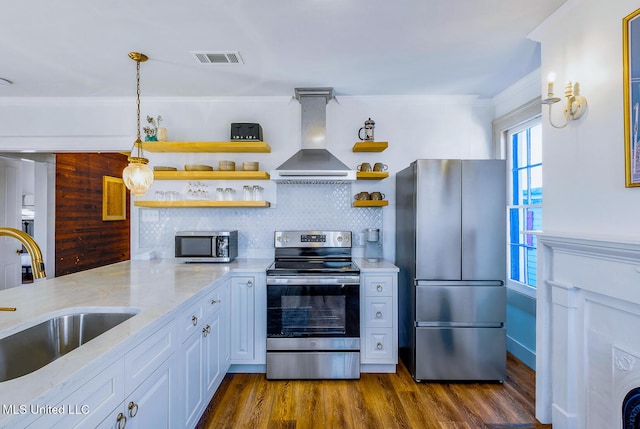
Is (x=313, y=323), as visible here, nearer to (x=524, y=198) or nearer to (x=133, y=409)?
(x=133, y=409)

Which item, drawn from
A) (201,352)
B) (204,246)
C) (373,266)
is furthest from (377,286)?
(204,246)

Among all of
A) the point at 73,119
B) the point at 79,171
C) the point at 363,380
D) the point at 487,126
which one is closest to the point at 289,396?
the point at 363,380

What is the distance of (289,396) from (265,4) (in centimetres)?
266

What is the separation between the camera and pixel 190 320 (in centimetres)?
182

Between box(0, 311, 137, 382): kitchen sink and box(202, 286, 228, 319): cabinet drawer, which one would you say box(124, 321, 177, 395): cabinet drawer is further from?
box(202, 286, 228, 319): cabinet drawer

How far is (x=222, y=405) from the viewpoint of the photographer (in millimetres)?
2273

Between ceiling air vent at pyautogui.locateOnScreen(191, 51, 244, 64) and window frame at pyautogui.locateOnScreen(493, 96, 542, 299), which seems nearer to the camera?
ceiling air vent at pyautogui.locateOnScreen(191, 51, 244, 64)

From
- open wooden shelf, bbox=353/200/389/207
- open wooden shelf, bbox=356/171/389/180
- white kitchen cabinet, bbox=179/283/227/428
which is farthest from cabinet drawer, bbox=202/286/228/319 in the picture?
open wooden shelf, bbox=356/171/389/180

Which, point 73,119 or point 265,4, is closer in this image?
point 265,4

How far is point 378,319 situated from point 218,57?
8.18 feet

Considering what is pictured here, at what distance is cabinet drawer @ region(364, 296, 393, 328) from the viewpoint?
107 inches

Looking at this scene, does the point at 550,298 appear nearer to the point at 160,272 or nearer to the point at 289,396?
the point at 289,396

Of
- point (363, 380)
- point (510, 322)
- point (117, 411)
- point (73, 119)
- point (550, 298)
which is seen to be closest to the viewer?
point (117, 411)

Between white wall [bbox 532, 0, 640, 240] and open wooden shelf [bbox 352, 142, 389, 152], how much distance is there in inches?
52.9
